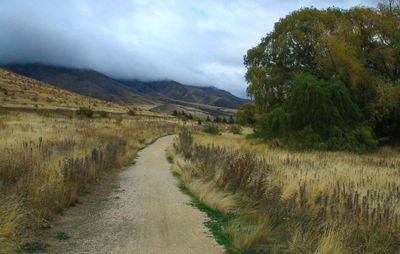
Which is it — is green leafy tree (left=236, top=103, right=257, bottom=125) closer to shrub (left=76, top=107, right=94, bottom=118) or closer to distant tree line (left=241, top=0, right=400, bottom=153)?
shrub (left=76, top=107, right=94, bottom=118)

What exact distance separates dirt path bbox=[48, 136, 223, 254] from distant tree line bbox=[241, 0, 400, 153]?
13.7 m

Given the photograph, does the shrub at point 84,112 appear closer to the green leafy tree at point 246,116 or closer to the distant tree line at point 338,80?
the distant tree line at point 338,80

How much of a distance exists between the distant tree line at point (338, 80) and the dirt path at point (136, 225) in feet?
44.8

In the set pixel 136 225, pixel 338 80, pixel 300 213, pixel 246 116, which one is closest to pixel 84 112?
pixel 246 116

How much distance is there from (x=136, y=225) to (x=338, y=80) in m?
19.5

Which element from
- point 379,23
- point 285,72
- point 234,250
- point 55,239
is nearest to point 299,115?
point 285,72

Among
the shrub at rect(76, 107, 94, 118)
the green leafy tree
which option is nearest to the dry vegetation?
the shrub at rect(76, 107, 94, 118)

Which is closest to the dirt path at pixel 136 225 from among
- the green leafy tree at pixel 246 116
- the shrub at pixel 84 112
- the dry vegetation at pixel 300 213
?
the dry vegetation at pixel 300 213


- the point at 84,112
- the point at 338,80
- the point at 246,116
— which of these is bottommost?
the point at 84,112

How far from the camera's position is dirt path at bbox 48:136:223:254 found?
4684 mm

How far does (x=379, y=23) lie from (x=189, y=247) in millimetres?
23309

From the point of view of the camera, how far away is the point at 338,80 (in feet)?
67.1

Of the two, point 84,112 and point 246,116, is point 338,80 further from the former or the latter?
point 246,116

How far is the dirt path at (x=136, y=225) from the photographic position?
468cm
